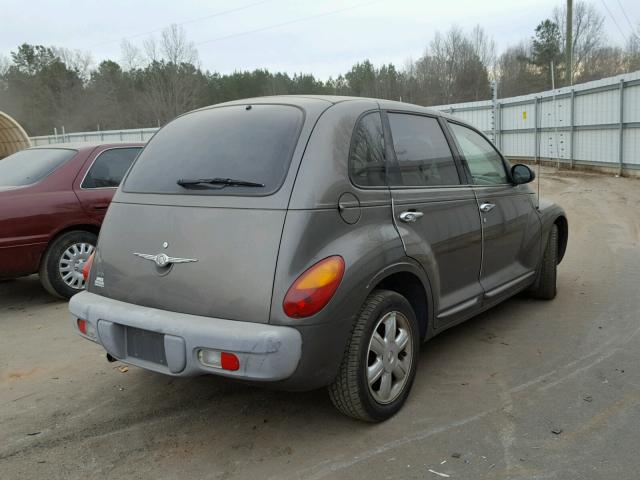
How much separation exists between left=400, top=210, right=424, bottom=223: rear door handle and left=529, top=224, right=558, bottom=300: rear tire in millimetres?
2234

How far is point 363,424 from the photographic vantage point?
3.15 m

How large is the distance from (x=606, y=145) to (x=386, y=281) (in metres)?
14.1

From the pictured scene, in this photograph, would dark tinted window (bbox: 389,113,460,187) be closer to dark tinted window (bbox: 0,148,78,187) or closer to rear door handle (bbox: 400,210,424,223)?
rear door handle (bbox: 400,210,424,223)

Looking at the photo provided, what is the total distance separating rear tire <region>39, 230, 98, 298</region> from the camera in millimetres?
5695

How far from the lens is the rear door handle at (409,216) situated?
329 cm

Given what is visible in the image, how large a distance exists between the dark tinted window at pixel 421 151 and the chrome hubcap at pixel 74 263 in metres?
3.82

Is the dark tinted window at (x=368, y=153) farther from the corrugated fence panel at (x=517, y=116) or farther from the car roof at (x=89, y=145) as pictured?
the corrugated fence panel at (x=517, y=116)

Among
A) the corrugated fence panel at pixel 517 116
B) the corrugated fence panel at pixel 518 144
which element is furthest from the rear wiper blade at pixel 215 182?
the corrugated fence panel at pixel 518 144

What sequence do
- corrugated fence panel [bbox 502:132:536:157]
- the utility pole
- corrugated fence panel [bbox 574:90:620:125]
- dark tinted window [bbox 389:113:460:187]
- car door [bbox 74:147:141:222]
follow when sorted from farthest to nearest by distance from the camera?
the utility pole → corrugated fence panel [bbox 502:132:536:157] → corrugated fence panel [bbox 574:90:620:125] → car door [bbox 74:147:141:222] → dark tinted window [bbox 389:113:460:187]

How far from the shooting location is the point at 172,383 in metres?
3.80

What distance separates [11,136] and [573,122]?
63.0ft

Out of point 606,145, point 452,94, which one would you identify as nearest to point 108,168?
point 606,145

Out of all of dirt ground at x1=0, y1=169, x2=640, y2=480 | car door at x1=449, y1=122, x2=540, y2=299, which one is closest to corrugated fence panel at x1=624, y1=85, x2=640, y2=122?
dirt ground at x1=0, y1=169, x2=640, y2=480

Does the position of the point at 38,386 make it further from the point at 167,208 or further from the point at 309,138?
the point at 309,138
